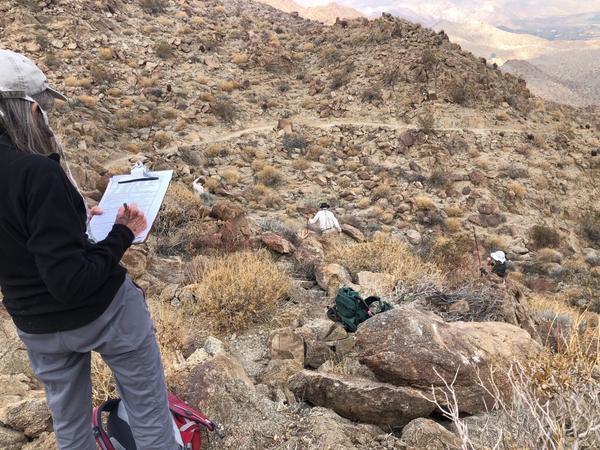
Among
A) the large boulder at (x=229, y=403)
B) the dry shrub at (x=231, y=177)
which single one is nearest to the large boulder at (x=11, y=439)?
the large boulder at (x=229, y=403)

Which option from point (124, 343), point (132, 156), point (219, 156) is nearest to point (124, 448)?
point (124, 343)

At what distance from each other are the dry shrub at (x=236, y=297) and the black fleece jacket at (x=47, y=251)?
2.49 meters

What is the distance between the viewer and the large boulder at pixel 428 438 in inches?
90.3

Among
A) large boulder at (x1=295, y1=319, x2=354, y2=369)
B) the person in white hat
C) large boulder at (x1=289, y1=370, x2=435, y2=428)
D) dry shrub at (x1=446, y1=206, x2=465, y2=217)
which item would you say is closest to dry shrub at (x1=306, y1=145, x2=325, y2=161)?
dry shrub at (x1=446, y1=206, x2=465, y2=217)

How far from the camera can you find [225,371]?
8.97 ft

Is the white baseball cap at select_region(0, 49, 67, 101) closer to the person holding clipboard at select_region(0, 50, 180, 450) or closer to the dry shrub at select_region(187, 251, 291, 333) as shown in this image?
the person holding clipboard at select_region(0, 50, 180, 450)

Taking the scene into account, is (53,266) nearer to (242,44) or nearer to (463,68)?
(463,68)

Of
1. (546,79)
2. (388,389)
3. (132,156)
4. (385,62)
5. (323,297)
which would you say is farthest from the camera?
(546,79)

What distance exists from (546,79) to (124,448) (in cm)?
6791

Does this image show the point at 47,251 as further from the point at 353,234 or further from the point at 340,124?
the point at 340,124

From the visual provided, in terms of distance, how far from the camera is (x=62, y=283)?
1.37 meters

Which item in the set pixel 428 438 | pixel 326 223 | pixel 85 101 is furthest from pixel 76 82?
pixel 428 438

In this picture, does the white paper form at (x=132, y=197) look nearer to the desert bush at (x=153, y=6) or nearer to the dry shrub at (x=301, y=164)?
the dry shrub at (x=301, y=164)

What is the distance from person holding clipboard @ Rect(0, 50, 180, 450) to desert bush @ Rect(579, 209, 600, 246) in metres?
13.1
